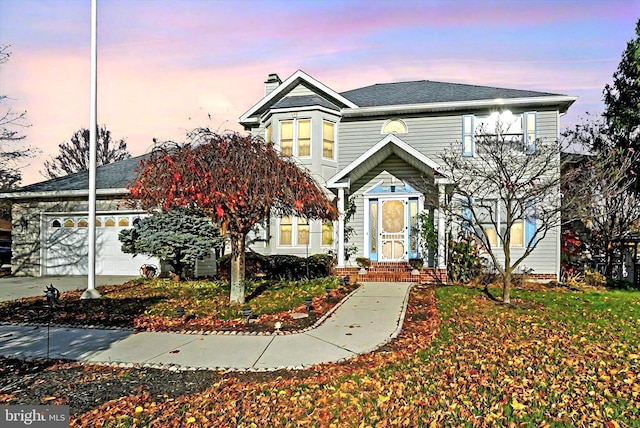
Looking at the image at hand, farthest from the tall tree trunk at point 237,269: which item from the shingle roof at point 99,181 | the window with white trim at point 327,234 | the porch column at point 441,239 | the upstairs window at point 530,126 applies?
the upstairs window at point 530,126

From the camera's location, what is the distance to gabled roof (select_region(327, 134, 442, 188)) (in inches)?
501

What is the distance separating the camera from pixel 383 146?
13.0m

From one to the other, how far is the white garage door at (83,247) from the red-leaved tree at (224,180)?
7878mm

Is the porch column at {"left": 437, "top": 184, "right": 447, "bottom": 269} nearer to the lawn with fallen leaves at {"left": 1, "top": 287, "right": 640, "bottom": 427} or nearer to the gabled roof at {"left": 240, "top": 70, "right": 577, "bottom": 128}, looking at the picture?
the gabled roof at {"left": 240, "top": 70, "right": 577, "bottom": 128}

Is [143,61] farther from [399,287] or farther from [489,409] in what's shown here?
[489,409]

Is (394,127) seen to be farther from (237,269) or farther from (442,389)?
(442,389)

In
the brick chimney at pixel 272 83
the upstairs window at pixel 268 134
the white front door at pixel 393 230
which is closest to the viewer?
the white front door at pixel 393 230

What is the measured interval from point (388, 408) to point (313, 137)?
1096 cm

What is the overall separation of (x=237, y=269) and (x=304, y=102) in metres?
7.34

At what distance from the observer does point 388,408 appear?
4.15m

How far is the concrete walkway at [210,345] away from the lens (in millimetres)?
5594

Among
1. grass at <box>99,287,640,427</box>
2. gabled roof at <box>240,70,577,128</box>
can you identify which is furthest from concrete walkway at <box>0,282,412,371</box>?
gabled roof at <box>240,70,577,128</box>

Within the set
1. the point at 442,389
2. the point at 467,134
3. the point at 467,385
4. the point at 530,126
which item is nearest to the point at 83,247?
the point at 467,134

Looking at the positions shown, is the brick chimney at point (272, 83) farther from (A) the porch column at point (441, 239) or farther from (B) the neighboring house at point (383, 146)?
(A) the porch column at point (441, 239)
